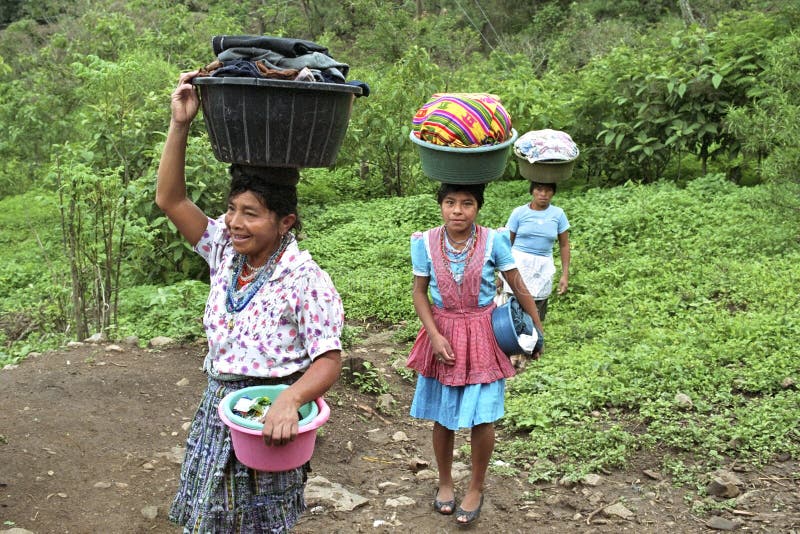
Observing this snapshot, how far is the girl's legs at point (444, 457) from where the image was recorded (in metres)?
3.93

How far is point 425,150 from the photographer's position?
3.67 meters

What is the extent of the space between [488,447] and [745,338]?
8.00ft

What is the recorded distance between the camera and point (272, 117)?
2.55m

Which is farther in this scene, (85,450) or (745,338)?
(745,338)

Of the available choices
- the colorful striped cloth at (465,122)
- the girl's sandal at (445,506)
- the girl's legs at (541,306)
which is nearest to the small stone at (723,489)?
the girl's sandal at (445,506)

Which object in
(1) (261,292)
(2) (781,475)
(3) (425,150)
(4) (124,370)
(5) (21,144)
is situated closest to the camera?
(1) (261,292)

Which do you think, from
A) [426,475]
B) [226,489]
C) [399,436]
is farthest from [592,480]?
[226,489]

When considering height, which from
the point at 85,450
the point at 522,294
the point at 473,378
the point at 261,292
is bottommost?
the point at 85,450

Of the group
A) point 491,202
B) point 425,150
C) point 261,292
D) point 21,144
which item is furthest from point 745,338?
point 21,144

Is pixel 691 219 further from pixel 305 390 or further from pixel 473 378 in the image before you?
pixel 305 390

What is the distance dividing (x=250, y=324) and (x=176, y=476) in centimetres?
182

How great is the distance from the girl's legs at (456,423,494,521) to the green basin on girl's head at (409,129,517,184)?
110 centimetres

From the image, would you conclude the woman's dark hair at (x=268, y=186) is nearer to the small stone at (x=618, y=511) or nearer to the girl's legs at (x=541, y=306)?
the small stone at (x=618, y=511)

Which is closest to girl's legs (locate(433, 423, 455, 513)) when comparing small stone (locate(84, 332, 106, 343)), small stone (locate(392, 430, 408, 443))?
small stone (locate(392, 430, 408, 443))
